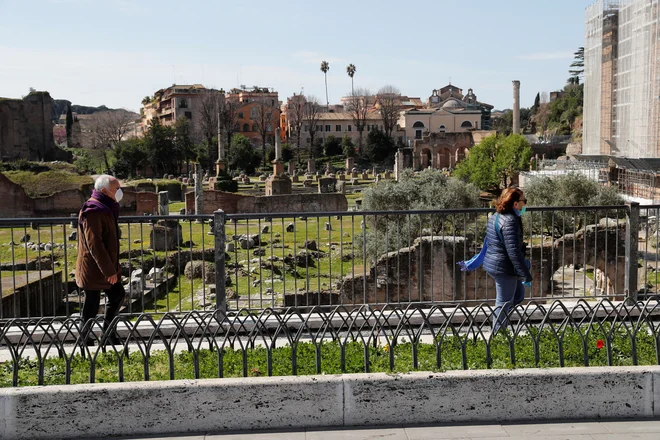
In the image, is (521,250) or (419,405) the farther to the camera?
(521,250)

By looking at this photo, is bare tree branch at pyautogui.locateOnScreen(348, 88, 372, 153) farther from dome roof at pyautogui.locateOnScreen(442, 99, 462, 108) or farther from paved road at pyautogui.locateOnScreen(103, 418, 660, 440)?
paved road at pyautogui.locateOnScreen(103, 418, 660, 440)

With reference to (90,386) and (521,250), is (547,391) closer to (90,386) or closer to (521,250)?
(521,250)

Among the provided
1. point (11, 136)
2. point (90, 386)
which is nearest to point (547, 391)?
point (90, 386)

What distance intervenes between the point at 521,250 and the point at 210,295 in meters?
11.5

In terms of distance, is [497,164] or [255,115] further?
[255,115]

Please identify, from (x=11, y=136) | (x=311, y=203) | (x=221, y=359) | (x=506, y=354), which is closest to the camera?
(x=221, y=359)

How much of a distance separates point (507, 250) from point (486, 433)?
6.70ft

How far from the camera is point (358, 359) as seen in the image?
189 inches

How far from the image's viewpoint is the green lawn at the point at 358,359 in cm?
464

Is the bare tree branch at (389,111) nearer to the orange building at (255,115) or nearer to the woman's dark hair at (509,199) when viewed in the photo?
the orange building at (255,115)

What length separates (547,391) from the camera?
4375 mm

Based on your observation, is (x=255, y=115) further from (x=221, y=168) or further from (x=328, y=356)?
(x=328, y=356)

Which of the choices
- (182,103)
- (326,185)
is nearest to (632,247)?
(326,185)

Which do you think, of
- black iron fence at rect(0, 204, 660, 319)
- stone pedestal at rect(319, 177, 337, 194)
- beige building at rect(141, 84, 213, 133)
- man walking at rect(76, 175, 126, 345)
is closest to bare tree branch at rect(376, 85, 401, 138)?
beige building at rect(141, 84, 213, 133)
